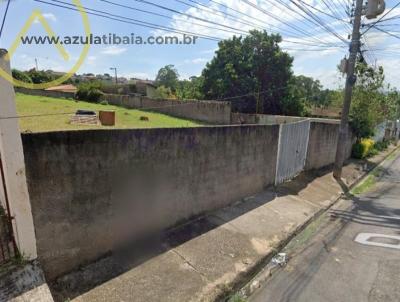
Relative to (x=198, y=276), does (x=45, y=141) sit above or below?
above

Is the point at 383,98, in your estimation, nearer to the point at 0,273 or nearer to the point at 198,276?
the point at 198,276

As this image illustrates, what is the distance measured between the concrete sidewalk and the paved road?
47 centimetres

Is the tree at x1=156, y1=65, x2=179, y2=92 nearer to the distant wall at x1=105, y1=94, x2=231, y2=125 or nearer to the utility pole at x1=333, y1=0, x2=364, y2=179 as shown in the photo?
the distant wall at x1=105, y1=94, x2=231, y2=125

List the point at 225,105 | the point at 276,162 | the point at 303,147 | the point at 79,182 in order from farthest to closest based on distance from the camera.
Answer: the point at 225,105 < the point at 303,147 < the point at 276,162 < the point at 79,182

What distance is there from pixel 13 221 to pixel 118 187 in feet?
4.24

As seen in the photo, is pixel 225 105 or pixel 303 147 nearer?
pixel 303 147

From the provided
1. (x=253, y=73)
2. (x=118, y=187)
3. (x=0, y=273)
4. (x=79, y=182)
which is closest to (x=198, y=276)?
(x=118, y=187)

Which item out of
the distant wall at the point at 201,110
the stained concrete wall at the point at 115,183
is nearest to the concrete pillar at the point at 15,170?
the stained concrete wall at the point at 115,183

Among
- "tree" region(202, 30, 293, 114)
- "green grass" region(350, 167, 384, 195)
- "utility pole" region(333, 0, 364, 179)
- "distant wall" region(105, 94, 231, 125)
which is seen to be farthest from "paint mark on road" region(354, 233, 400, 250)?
"tree" region(202, 30, 293, 114)

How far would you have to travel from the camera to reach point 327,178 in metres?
9.91

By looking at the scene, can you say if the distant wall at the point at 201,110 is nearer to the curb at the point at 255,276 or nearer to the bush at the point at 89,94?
the bush at the point at 89,94

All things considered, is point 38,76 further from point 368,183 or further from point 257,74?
point 368,183

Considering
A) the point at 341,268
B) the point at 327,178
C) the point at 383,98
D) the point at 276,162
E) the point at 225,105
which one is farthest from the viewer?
the point at 225,105

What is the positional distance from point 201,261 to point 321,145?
8.36m
